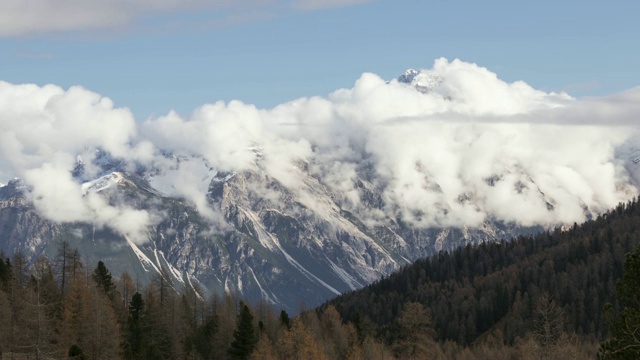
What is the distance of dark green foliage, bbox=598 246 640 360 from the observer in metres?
61.5

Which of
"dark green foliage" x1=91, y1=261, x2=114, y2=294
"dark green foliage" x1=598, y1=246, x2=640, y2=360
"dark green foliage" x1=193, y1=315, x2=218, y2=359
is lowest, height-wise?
"dark green foliage" x1=598, y1=246, x2=640, y2=360

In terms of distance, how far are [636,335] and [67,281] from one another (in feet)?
415

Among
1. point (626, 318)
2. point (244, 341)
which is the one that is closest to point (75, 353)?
point (244, 341)

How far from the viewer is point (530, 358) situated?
613 ft

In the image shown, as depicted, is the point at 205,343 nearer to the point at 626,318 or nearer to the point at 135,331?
the point at 135,331

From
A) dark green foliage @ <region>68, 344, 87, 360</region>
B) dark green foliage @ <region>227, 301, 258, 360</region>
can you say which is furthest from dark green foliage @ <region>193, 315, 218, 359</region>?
dark green foliage @ <region>68, 344, 87, 360</region>

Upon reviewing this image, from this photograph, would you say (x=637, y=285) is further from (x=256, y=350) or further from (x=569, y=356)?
(x=256, y=350)

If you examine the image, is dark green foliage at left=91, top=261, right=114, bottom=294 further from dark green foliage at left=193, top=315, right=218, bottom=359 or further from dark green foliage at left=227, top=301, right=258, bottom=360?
dark green foliage at left=227, top=301, right=258, bottom=360

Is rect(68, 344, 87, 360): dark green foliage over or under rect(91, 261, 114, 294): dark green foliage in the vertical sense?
under

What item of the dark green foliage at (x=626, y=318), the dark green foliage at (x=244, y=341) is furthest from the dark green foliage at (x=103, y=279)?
the dark green foliage at (x=626, y=318)

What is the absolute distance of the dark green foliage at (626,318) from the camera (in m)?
61.5

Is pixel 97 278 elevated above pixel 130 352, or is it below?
above

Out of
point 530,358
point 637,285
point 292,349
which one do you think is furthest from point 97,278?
point 637,285

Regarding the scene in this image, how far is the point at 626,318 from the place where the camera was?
61.0m
